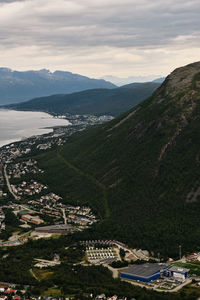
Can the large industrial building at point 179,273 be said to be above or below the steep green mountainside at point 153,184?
below

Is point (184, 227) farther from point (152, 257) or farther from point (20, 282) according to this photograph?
point (20, 282)

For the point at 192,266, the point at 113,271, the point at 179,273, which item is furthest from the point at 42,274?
the point at 192,266

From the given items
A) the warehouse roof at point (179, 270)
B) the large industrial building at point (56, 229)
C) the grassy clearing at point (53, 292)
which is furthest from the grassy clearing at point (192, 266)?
the large industrial building at point (56, 229)

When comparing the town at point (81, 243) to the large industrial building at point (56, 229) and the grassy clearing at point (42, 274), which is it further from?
the grassy clearing at point (42, 274)

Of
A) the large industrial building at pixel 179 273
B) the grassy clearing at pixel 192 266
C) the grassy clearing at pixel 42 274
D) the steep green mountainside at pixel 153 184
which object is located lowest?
the grassy clearing at pixel 192 266

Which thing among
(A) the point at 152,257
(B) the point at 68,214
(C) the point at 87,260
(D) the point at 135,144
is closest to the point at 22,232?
(B) the point at 68,214

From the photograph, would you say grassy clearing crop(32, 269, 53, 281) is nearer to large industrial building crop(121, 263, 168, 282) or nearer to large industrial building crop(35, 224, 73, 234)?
large industrial building crop(121, 263, 168, 282)

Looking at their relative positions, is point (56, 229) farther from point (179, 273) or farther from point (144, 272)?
point (179, 273)
